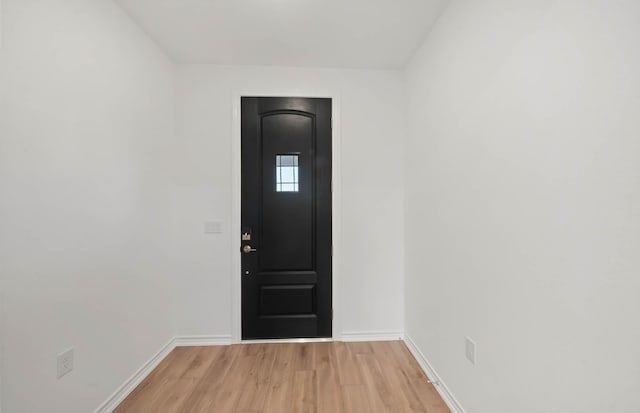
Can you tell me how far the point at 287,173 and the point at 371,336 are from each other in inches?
67.4

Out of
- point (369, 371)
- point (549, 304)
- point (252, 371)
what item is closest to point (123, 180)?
point (252, 371)

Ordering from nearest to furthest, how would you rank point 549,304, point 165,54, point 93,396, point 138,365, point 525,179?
1. point 549,304
2. point 525,179
3. point 93,396
4. point 138,365
5. point 165,54

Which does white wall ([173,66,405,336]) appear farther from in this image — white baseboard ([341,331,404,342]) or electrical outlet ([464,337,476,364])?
electrical outlet ([464,337,476,364])

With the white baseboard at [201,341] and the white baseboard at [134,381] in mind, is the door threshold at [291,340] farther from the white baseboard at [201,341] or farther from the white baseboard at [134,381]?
the white baseboard at [134,381]

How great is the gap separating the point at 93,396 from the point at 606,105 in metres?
2.66

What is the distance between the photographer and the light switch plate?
246 centimetres

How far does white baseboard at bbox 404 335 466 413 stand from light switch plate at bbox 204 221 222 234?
77.4 inches

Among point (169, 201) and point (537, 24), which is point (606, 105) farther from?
point (169, 201)

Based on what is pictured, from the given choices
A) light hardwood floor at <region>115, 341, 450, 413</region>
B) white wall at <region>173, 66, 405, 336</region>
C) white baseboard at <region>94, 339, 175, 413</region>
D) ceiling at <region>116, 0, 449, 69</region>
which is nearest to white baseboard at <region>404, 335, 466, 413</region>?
light hardwood floor at <region>115, 341, 450, 413</region>

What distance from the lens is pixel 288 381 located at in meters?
1.94

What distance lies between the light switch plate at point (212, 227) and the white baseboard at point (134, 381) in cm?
100

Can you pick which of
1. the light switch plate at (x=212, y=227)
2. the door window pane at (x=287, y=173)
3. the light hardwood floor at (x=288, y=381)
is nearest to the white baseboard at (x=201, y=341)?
the light hardwood floor at (x=288, y=381)

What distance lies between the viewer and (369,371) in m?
2.05

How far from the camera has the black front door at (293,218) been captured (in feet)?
8.30
